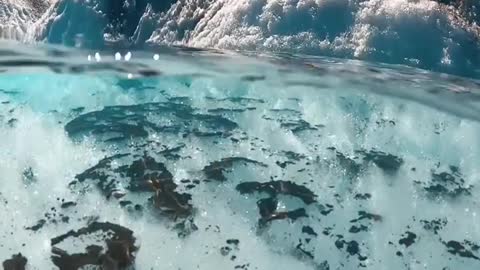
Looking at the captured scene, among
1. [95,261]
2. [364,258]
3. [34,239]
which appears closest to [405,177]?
[364,258]

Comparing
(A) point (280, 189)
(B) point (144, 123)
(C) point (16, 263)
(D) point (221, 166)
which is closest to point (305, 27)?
(B) point (144, 123)

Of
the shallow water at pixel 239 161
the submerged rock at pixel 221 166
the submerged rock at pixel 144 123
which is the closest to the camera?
the shallow water at pixel 239 161

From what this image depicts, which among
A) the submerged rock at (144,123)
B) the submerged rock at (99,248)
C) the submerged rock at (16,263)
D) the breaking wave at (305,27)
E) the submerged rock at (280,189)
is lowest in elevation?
the submerged rock at (16,263)

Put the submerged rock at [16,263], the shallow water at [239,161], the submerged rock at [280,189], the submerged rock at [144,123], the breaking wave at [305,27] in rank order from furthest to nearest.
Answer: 1. the breaking wave at [305,27]
2. the submerged rock at [144,123]
3. the submerged rock at [280,189]
4. the shallow water at [239,161]
5. the submerged rock at [16,263]

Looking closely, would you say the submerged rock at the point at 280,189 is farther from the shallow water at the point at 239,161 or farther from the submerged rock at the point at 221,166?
the submerged rock at the point at 221,166

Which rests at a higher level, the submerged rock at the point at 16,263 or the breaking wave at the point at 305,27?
the breaking wave at the point at 305,27

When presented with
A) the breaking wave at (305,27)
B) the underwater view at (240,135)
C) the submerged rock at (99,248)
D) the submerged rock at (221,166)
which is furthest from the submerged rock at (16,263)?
the breaking wave at (305,27)

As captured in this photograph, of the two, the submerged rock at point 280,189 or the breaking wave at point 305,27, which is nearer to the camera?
the submerged rock at point 280,189
